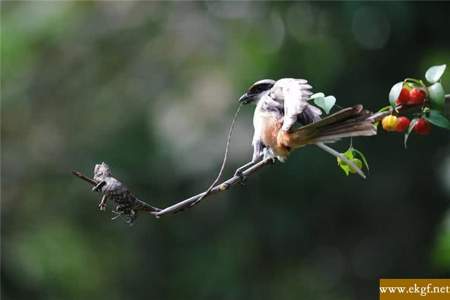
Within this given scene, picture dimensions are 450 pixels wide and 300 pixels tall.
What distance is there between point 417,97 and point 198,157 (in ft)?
15.5

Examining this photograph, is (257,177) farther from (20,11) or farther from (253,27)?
(20,11)

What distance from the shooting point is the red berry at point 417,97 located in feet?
7.74

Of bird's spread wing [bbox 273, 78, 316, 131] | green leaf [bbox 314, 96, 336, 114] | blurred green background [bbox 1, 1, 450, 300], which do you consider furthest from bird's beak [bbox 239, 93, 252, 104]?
blurred green background [bbox 1, 1, 450, 300]

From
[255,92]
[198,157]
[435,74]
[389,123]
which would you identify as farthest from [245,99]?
[198,157]

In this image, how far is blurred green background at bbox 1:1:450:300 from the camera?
7.16 m

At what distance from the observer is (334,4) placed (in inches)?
270

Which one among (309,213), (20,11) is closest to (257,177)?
(309,213)

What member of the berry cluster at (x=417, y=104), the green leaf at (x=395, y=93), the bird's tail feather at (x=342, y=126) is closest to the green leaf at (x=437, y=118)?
the berry cluster at (x=417, y=104)

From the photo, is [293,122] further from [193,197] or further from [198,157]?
[198,157]

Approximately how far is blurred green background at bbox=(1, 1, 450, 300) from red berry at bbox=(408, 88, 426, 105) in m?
4.35

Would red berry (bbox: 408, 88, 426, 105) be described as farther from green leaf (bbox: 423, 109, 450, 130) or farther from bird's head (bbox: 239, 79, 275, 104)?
bird's head (bbox: 239, 79, 275, 104)

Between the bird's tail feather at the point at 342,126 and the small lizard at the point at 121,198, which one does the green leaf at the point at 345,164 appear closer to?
the bird's tail feather at the point at 342,126

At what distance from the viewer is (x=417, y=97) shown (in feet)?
7.77

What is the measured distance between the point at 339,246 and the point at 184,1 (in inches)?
110
